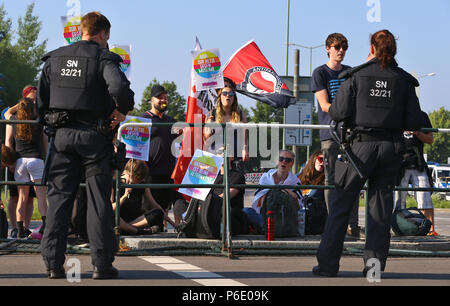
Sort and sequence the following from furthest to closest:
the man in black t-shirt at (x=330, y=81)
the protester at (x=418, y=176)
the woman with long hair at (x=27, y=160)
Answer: the protester at (x=418, y=176) → the woman with long hair at (x=27, y=160) → the man in black t-shirt at (x=330, y=81)

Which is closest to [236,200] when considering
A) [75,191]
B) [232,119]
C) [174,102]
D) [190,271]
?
[232,119]

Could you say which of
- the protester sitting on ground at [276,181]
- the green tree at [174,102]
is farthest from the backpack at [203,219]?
the green tree at [174,102]

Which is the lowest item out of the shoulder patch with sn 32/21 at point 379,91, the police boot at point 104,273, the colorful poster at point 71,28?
the police boot at point 104,273

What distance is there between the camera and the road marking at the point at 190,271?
6309 millimetres

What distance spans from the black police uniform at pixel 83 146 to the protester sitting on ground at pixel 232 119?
2.71 metres

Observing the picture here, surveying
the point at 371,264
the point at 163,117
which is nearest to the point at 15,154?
the point at 163,117

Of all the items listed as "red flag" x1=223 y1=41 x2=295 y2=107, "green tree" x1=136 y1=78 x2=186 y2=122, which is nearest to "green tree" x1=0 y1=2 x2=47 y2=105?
"green tree" x1=136 y1=78 x2=186 y2=122

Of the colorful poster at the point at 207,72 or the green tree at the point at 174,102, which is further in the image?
the green tree at the point at 174,102

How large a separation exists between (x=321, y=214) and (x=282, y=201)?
2.42 ft

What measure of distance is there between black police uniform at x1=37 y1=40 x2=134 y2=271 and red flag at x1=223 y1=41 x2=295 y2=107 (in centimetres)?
764

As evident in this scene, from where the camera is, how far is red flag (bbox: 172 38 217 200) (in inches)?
387

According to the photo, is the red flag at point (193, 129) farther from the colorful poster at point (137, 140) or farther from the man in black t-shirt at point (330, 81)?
the man in black t-shirt at point (330, 81)

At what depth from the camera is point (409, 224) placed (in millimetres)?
10195
